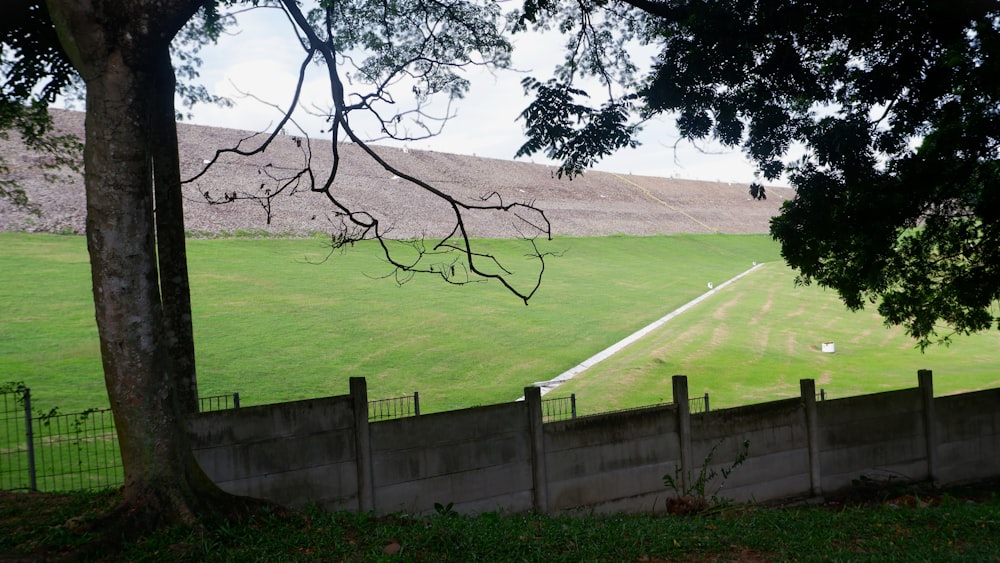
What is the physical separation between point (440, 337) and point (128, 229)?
25048mm

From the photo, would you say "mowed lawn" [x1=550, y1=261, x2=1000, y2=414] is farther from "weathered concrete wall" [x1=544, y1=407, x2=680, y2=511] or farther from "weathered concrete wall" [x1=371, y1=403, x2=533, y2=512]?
"weathered concrete wall" [x1=371, y1=403, x2=533, y2=512]

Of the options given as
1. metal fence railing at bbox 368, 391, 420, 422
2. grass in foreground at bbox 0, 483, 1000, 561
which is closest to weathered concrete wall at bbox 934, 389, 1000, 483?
grass in foreground at bbox 0, 483, 1000, 561

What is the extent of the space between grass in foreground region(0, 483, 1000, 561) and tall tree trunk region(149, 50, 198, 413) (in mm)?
1994

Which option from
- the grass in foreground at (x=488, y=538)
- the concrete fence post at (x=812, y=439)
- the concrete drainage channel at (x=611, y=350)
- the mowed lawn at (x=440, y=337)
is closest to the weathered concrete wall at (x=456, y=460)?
the grass in foreground at (x=488, y=538)

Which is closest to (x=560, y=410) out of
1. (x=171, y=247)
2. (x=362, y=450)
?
(x=362, y=450)

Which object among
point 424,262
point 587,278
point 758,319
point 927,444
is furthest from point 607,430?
point 587,278

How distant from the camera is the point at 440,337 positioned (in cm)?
3048

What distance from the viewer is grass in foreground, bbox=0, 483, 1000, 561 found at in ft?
18.5

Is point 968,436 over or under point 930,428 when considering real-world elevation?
under

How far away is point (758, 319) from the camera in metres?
37.9

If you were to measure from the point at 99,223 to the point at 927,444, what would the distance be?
43.8ft

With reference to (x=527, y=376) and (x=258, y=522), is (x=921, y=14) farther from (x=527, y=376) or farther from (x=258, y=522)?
(x=527, y=376)

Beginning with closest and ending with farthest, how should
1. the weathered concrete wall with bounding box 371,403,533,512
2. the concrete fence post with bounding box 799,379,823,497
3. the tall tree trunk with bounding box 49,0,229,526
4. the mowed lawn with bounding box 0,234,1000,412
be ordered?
the tall tree trunk with bounding box 49,0,229,526 → the weathered concrete wall with bounding box 371,403,533,512 → the concrete fence post with bounding box 799,379,823,497 → the mowed lawn with bounding box 0,234,1000,412

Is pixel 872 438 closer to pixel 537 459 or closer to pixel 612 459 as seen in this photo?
pixel 612 459
